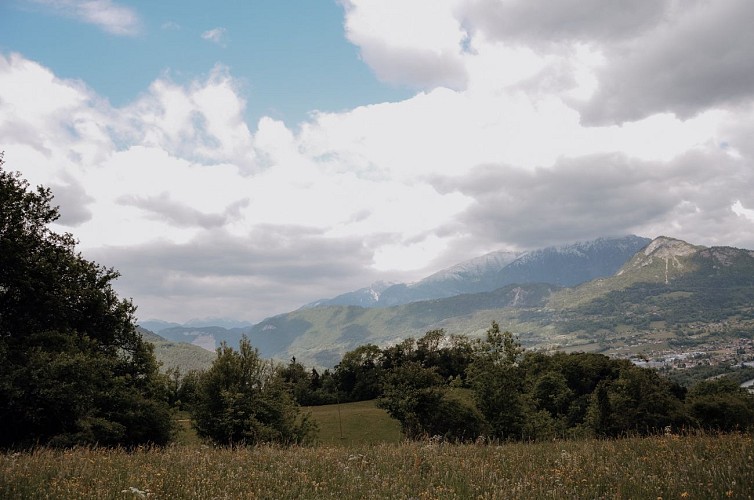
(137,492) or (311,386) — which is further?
(311,386)

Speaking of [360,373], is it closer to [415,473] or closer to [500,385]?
[500,385]

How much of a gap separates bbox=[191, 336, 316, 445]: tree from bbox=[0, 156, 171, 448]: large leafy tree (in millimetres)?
4375

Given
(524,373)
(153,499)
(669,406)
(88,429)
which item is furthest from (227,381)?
(669,406)

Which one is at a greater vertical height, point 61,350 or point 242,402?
point 61,350

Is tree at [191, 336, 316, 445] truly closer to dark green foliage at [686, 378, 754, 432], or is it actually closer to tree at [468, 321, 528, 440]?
tree at [468, 321, 528, 440]

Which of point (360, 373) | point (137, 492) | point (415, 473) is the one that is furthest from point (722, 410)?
point (137, 492)

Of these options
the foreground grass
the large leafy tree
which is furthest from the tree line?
the foreground grass

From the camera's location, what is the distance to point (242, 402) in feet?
113

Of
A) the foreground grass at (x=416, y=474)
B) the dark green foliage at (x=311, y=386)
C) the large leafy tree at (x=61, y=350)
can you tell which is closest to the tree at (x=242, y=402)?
the large leafy tree at (x=61, y=350)

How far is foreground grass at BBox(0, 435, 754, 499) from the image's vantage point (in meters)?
7.72

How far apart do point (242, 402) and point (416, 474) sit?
93.6 ft

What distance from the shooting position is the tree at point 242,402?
110 feet

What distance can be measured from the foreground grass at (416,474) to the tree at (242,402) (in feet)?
75.0

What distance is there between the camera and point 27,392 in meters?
25.3
